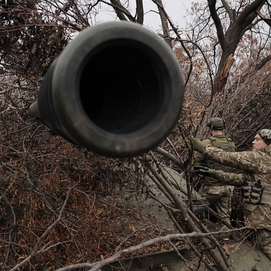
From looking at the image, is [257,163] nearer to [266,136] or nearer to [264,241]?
[266,136]

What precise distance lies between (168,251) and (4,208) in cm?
142

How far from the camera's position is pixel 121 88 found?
1.27 m

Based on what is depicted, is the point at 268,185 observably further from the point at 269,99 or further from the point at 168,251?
the point at 269,99

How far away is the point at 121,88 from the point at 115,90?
23 mm

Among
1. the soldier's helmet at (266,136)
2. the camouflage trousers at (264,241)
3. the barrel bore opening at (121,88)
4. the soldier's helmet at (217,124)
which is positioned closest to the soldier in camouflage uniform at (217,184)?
the soldier's helmet at (217,124)

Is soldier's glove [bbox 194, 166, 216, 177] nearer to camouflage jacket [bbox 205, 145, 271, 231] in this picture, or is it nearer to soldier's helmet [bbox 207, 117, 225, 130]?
camouflage jacket [bbox 205, 145, 271, 231]

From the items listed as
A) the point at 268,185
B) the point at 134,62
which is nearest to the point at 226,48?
the point at 268,185

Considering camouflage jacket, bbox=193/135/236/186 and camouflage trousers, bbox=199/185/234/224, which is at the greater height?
camouflage jacket, bbox=193/135/236/186

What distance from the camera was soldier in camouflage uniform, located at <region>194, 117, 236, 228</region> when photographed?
5176 millimetres

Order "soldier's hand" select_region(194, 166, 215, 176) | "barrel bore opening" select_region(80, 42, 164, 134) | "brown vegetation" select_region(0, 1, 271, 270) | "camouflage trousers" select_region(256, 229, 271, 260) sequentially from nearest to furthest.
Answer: "barrel bore opening" select_region(80, 42, 164, 134) → "brown vegetation" select_region(0, 1, 271, 270) → "camouflage trousers" select_region(256, 229, 271, 260) → "soldier's hand" select_region(194, 166, 215, 176)

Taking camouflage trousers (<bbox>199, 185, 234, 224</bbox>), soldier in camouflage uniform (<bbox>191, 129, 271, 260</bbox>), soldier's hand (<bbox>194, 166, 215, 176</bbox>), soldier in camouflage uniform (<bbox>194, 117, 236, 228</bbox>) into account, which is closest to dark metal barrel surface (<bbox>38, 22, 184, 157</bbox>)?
A: soldier in camouflage uniform (<bbox>191, 129, 271, 260</bbox>)

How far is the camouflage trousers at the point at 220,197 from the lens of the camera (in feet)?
17.0

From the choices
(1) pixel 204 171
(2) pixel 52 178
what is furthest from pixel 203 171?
(2) pixel 52 178

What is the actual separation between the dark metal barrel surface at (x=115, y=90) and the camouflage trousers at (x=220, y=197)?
4.17 m
